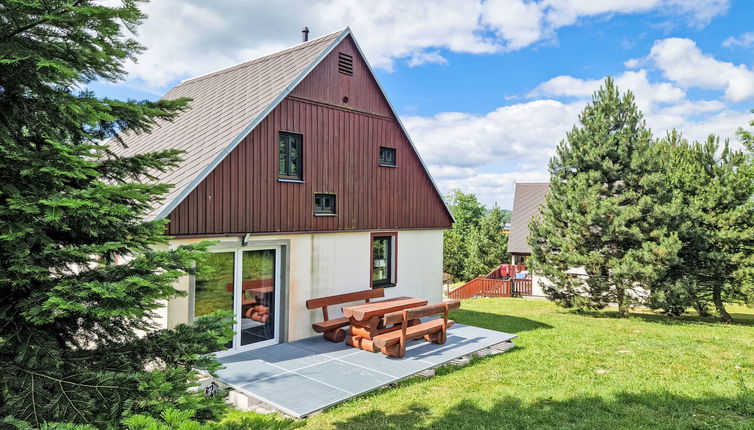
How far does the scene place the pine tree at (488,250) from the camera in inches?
1374

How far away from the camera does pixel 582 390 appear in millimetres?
7234

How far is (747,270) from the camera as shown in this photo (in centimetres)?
1519

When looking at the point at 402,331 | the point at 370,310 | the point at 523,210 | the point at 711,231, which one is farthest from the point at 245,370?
the point at 523,210

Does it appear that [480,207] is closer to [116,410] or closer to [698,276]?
[698,276]

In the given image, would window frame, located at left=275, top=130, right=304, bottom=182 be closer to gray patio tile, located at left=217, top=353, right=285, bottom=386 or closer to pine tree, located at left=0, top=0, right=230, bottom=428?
gray patio tile, located at left=217, top=353, right=285, bottom=386

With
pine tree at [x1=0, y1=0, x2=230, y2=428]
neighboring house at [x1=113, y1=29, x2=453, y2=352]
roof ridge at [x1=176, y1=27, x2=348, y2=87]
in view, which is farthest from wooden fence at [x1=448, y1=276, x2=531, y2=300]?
pine tree at [x1=0, y1=0, x2=230, y2=428]

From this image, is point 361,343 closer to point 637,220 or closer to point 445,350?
point 445,350

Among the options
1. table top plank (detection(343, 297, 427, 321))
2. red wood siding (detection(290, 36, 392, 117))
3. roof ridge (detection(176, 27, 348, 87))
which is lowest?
table top plank (detection(343, 297, 427, 321))

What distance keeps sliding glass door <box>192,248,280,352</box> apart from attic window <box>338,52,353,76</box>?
473cm

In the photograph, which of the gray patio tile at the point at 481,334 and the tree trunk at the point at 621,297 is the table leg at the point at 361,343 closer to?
the gray patio tile at the point at 481,334

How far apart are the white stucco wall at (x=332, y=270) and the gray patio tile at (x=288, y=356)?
1.96 ft

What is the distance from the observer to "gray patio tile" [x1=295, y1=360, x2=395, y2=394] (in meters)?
7.36

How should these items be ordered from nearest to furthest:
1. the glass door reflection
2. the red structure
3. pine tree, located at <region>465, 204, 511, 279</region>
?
the glass door reflection, the red structure, pine tree, located at <region>465, 204, 511, 279</region>

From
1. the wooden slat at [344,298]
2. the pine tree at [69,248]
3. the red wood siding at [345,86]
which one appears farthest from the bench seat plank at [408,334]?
Answer: the red wood siding at [345,86]
